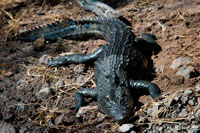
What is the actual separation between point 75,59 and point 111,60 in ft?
2.97

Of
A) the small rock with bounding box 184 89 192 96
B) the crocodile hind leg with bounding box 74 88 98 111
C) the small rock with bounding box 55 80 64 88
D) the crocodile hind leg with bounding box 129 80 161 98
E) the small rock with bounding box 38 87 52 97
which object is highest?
the small rock with bounding box 184 89 192 96

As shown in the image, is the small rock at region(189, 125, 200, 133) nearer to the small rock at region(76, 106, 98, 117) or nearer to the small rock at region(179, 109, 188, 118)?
the small rock at region(179, 109, 188, 118)

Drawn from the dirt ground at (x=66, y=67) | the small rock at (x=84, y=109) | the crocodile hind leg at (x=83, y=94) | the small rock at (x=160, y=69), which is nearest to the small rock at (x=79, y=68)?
the dirt ground at (x=66, y=67)

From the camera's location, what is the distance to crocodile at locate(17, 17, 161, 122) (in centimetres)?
428

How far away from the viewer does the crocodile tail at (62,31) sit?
6375mm

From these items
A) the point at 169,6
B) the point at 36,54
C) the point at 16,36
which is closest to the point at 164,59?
the point at 169,6

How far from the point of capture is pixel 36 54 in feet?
19.9

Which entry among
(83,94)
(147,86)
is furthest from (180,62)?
(83,94)

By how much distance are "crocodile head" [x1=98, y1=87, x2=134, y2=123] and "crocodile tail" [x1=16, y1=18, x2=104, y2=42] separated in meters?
2.26

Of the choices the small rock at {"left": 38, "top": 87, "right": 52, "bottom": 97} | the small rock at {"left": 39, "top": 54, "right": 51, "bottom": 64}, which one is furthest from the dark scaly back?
the small rock at {"left": 38, "top": 87, "right": 52, "bottom": 97}

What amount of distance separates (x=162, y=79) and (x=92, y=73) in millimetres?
1224

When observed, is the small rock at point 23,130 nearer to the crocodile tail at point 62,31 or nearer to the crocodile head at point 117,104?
the crocodile head at point 117,104

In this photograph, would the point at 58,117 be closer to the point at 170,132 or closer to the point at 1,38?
the point at 170,132

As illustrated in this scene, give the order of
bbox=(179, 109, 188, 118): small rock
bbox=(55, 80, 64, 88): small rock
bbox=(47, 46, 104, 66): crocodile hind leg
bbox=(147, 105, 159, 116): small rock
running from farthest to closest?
bbox=(47, 46, 104, 66): crocodile hind leg, bbox=(55, 80, 64, 88): small rock, bbox=(147, 105, 159, 116): small rock, bbox=(179, 109, 188, 118): small rock
